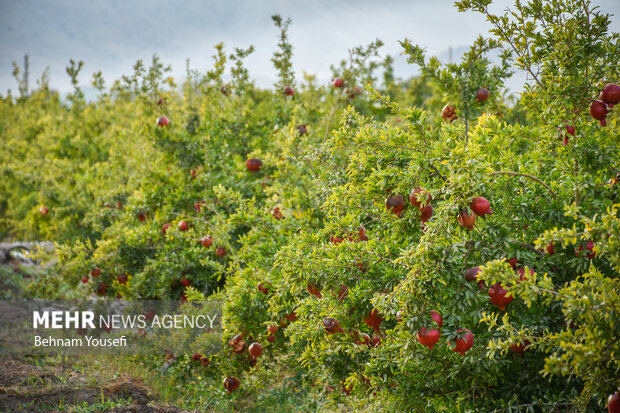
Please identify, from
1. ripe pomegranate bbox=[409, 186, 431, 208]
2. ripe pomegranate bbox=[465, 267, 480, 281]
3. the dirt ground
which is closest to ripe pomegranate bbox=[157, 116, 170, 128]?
the dirt ground

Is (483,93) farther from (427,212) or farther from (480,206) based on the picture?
(480,206)

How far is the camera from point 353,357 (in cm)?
293

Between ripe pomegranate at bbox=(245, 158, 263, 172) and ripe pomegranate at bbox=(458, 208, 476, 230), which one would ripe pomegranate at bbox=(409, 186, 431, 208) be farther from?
ripe pomegranate at bbox=(245, 158, 263, 172)

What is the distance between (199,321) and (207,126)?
2250mm

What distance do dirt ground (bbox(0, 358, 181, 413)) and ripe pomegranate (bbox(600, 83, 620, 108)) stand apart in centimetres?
319

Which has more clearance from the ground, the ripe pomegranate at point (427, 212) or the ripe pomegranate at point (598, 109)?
the ripe pomegranate at point (598, 109)

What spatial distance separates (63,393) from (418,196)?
3011 millimetres

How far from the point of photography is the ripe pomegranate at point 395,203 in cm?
234

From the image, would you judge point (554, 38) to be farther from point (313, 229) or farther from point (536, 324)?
point (313, 229)

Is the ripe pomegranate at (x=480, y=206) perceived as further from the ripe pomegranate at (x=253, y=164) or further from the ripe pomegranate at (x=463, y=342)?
the ripe pomegranate at (x=253, y=164)

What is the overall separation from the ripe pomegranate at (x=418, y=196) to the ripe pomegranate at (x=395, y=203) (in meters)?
0.06

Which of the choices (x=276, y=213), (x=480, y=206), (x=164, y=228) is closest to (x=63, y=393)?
(x=164, y=228)

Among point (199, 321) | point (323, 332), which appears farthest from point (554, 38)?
point (199, 321)

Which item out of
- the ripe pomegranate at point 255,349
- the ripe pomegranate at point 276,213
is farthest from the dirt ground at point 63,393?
the ripe pomegranate at point 276,213
